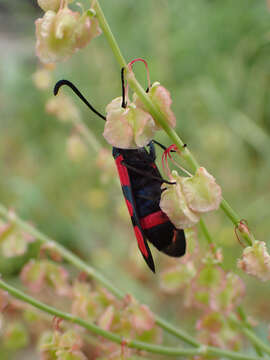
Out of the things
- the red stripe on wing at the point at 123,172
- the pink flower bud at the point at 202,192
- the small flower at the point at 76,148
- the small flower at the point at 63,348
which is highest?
the small flower at the point at 76,148

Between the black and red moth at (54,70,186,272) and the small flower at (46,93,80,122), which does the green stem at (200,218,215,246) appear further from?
the small flower at (46,93,80,122)

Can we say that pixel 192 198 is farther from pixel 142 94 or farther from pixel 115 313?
pixel 115 313

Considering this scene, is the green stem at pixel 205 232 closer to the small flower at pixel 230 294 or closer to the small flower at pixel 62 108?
the small flower at pixel 230 294

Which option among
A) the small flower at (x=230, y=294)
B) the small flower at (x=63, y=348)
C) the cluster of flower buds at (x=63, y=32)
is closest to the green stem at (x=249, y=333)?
the small flower at (x=230, y=294)

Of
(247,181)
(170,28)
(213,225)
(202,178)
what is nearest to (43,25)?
(202,178)

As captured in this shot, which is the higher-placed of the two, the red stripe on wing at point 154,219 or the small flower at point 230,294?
the red stripe on wing at point 154,219
